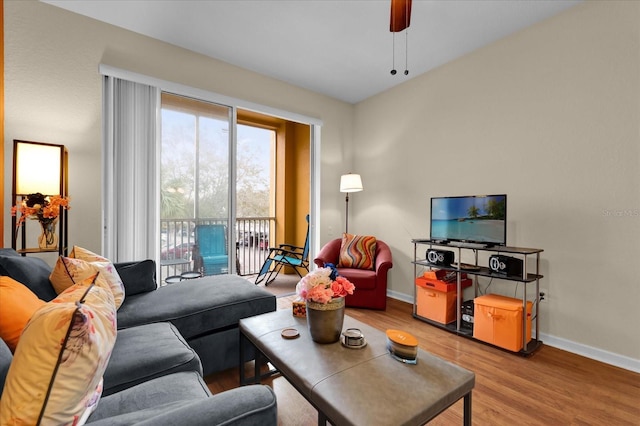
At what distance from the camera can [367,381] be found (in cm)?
123

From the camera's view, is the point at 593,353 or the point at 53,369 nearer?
the point at 53,369

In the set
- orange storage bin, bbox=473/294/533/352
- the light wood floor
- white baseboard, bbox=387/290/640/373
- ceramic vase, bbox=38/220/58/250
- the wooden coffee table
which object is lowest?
the light wood floor

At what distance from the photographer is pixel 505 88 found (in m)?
2.93

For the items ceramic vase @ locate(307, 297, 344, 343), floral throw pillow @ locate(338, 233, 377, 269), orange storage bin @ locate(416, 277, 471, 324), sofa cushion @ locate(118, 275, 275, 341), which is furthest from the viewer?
floral throw pillow @ locate(338, 233, 377, 269)

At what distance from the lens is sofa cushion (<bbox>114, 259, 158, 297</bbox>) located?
2234mm

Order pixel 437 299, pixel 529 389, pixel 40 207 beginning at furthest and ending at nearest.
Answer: pixel 437 299 < pixel 40 207 < pixel 529 389

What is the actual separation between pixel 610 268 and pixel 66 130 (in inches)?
185

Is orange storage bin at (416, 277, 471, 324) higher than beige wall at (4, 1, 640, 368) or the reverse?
the reverse

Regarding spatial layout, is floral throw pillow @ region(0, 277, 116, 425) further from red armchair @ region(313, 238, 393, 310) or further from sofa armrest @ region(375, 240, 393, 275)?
sofa armrest @ region(375, 240, 393, 275)

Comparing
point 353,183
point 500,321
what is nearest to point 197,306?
point 500,321

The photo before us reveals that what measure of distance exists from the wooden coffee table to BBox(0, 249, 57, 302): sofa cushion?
1255mm

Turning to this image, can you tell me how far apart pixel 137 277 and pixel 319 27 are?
8.96 feet

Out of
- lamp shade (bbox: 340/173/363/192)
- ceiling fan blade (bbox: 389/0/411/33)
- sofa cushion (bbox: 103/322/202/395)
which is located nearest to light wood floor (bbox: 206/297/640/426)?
sofa cushion (bbox: 103/322/202/395)

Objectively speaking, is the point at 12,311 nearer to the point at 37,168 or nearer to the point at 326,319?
the point at 326,319
